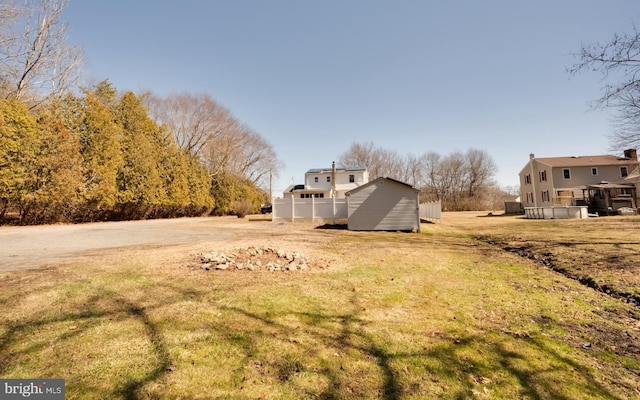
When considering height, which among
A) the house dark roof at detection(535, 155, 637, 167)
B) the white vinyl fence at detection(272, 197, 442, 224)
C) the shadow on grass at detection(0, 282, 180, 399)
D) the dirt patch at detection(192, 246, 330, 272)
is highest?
the house dark roof at detection(535, 155, 637, 167)

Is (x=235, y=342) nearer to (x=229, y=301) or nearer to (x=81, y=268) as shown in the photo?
(x=229, y=301)

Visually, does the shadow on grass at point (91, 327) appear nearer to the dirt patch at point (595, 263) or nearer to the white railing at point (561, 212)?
the dirt patch at point (595, 263)

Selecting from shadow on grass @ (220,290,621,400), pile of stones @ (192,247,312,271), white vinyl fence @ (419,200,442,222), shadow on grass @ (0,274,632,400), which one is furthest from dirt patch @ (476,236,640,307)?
white vinyl fence @ (419,200,442,222)

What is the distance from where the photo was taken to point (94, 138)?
893 inches

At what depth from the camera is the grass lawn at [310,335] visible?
8.34ft

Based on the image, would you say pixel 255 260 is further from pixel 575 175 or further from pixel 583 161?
pixel 583 161

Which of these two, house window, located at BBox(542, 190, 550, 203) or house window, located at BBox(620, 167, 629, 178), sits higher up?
house window, located at BBox(620, 167, 629, 178)

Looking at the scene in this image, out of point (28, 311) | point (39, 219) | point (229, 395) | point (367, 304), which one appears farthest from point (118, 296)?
point (39, 219)

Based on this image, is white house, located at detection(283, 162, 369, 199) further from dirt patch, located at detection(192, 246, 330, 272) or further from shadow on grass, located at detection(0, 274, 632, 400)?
shadow on grass, located at detection(0, 274, 632, 400)

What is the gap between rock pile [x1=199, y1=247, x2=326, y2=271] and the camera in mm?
6609

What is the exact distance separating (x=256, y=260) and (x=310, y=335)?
13.2 ft

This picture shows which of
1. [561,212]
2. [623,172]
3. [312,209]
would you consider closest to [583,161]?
[623,172]

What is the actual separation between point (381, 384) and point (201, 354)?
1903 millimetres

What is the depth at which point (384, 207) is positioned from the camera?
1745cm
